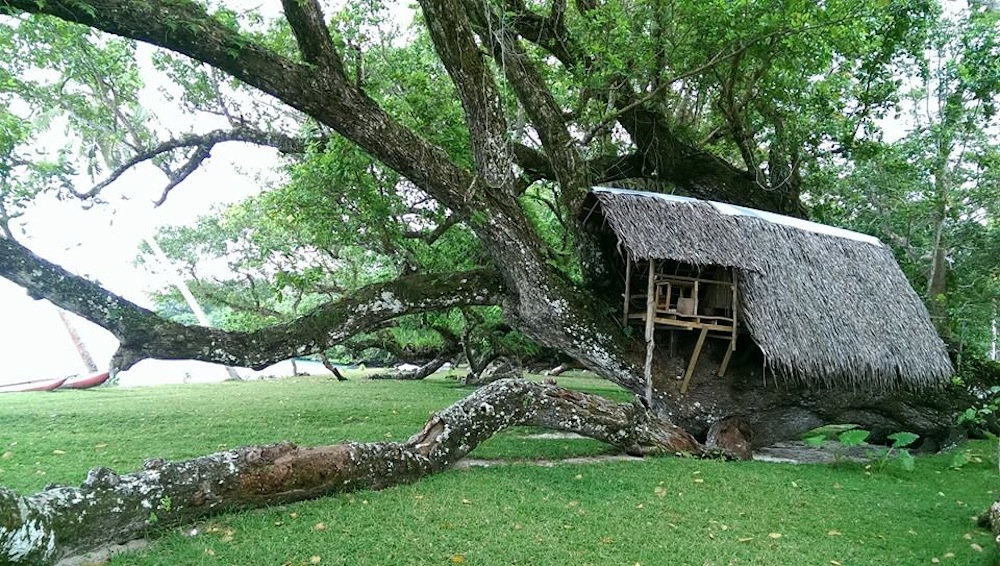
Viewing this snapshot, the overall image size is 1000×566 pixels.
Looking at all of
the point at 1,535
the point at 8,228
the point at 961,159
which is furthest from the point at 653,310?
the point at 961,159

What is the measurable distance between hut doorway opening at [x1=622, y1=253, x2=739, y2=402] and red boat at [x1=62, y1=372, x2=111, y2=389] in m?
12.3

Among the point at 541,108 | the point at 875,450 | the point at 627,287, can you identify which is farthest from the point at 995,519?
the point at 541,108

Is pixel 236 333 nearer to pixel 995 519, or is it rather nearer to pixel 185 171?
pixel 185 171

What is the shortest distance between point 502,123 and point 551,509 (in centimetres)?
418

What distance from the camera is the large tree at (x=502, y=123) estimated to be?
588cm

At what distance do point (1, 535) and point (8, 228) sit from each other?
433 cm

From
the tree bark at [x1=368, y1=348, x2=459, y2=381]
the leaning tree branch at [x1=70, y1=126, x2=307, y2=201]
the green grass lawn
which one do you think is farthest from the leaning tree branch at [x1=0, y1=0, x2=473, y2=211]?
the tree bark at [x1=368, y1=348, x2=459, y2=381]

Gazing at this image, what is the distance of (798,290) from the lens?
7.27m

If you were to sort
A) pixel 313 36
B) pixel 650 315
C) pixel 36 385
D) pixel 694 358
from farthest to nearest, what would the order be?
pixel 36 385, pixel 694 358, pixel 650 315, pixel 313 36

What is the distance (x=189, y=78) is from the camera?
880 centimetres

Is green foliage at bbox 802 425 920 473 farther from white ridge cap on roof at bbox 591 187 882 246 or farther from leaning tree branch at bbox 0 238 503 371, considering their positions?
leaning tree branch at bbox 0 238 503 371

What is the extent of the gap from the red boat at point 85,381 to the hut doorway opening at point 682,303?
1226 cm

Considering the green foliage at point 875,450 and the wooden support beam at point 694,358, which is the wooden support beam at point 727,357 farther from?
the green foliage at point 875,450

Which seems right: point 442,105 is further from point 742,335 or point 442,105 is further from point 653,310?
point 742,335
